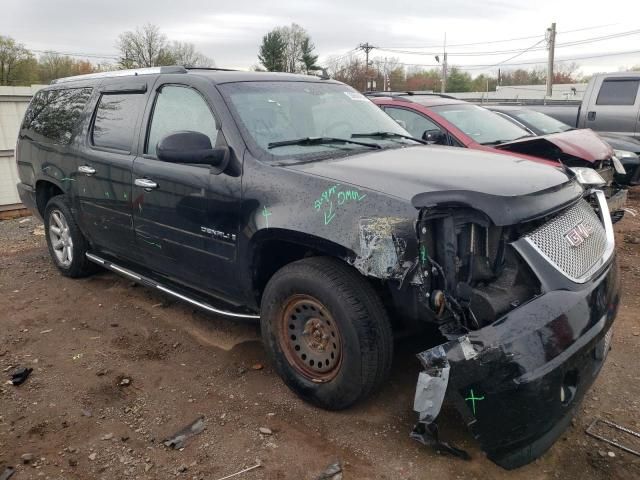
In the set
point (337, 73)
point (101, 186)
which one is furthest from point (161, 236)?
point (337, 73)

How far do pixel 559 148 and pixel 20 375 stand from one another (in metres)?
5.59

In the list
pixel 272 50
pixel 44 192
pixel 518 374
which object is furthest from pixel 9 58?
pixel 518 374

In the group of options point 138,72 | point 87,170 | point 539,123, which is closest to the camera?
point 138,72

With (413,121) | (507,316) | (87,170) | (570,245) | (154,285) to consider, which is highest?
(413,121)

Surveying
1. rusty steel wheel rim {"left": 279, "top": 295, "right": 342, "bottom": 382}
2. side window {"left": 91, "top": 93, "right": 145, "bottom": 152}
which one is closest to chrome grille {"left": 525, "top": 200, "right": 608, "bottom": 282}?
rusty steel wheel rim {"left": 279, "top": 295, "right": 342, "bottom": 382}

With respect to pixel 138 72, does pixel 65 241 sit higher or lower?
lower

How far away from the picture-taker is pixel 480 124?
22.2ft

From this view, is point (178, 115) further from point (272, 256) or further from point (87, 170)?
point (272, 256)

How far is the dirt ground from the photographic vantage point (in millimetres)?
2680

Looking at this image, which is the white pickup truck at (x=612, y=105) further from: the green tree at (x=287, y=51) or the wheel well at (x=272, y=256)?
the green tree at (x=287, y=51)

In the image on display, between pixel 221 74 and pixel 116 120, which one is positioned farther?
pixel 116 120

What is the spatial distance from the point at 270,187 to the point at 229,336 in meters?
1.58

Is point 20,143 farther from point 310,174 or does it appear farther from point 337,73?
point 337,73

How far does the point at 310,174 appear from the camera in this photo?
3008 millimetres
